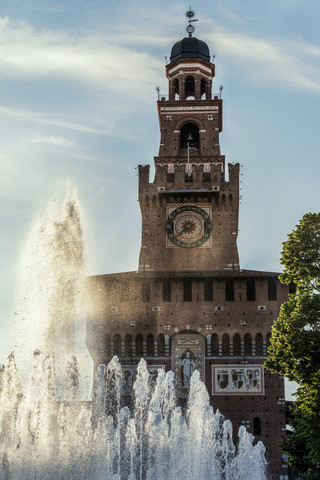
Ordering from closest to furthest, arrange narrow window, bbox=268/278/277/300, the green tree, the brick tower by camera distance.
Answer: the green tree
the brick tower
narrow window, bbox=268/278/277/300

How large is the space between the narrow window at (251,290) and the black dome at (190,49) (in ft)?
53.1

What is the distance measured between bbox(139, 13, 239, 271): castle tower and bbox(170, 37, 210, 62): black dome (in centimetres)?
181

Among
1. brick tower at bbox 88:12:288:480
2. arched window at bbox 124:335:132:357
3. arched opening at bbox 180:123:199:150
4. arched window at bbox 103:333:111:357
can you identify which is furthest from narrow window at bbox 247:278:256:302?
arched opening at bbox 180:123:199:150

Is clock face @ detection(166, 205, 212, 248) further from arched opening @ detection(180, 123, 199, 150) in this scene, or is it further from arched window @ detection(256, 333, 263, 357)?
arched window @ detection(256, 333, 263, 357)

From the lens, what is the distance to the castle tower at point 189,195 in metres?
43.4

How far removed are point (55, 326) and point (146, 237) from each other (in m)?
7.62

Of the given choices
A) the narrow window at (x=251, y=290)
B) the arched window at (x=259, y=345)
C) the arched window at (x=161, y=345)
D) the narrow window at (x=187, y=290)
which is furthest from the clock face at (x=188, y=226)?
the arched window at (x=259, y=345)

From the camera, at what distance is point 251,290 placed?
40.6 meters

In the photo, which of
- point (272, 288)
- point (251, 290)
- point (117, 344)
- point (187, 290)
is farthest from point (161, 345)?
point (272, 288)

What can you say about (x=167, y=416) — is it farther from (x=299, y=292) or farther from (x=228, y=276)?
(x=299, y=292)

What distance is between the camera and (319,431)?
25516 mm

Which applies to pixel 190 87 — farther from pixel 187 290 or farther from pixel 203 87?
pixel 187 290

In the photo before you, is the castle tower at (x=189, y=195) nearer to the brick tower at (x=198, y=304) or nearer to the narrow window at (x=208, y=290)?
the brick tower at (x=198, y=304)

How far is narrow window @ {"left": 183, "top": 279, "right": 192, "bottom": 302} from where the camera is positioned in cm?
4088
